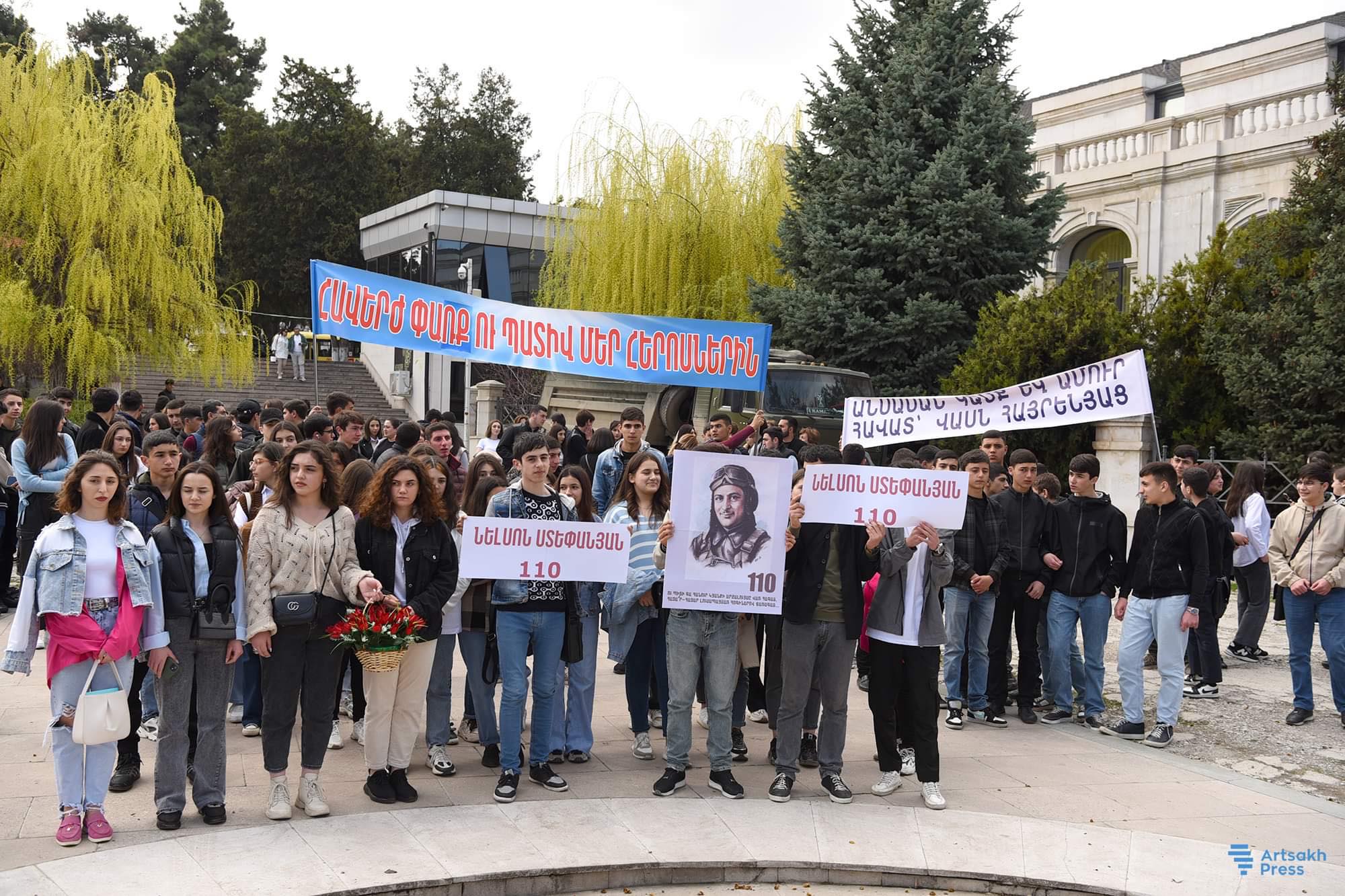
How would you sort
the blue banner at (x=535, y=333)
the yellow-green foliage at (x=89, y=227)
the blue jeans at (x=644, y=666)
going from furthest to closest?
the yellow-green foliage at (x=89, y=227) → the blue banner at (x=535, y=333) → the blue jeans at (x=644, y=666)

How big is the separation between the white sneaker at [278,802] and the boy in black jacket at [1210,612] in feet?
24.0

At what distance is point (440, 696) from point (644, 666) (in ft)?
4.29

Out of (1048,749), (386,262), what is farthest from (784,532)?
(386,262)

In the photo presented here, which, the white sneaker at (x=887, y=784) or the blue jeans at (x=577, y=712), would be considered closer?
the white sneaker at (x=887, y=784)

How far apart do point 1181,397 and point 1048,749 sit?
12.8 m

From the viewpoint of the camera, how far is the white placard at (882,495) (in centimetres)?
657

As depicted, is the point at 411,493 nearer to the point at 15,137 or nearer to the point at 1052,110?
the point at 15,137

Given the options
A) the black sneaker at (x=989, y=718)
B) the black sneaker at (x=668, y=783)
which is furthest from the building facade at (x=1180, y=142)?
the black sneaker at (x=668, y=783)

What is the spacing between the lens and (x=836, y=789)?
6.74 m

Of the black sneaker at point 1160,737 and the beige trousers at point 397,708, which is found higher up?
the beige trousers at point 397,708

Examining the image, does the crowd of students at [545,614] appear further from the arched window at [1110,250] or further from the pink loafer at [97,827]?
the arched window at [1110,250]

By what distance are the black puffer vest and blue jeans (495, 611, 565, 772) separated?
149 cm

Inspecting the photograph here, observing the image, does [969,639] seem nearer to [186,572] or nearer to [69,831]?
[186,572]

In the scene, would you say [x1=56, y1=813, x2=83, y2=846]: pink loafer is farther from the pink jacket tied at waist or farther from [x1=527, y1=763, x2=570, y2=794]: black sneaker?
[x1=527, y1=763, x2=570, y2=794]: black sneaker
